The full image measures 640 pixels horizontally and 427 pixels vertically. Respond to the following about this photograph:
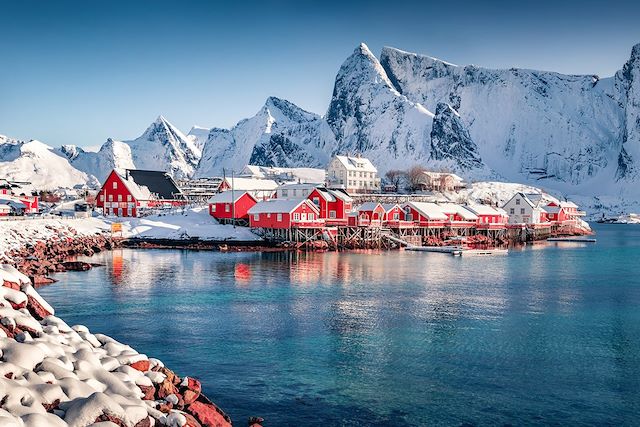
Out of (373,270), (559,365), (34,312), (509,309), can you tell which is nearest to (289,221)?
(373,270)

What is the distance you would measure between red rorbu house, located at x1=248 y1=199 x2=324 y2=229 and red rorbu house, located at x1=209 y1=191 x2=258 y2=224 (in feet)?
14.2

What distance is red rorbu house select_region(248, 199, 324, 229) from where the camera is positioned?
232 feet

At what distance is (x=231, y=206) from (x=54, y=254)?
28.9 meters

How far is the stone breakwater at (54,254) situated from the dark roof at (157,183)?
28304 millimetres

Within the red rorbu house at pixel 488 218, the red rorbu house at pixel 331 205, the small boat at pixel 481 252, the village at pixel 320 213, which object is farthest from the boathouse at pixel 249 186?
the small boat at pixel 481 252

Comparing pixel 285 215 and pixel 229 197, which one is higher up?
pixel 229 197

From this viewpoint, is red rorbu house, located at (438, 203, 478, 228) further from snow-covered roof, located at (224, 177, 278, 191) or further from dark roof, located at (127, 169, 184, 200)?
dark roof, located at (127, 169, 184, 200)

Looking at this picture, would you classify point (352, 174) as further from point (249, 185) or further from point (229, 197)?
point (229, 197)

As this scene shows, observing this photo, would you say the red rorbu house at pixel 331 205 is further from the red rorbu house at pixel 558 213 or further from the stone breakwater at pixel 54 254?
the red rorbu house at pixel 558 213

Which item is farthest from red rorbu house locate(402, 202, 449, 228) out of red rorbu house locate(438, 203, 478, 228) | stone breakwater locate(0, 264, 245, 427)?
stone breakwater locate(0, 264, 245, 427)

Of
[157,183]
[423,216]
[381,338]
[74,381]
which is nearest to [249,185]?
[157,183]

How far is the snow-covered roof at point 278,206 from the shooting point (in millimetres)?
70875

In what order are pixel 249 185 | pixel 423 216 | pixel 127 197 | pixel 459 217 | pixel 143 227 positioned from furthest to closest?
pixel 249 185 < pixel 459 217 < pixel 127 197 < pixel 423 216 < pixel 143 227

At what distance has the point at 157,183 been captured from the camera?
324 feet
